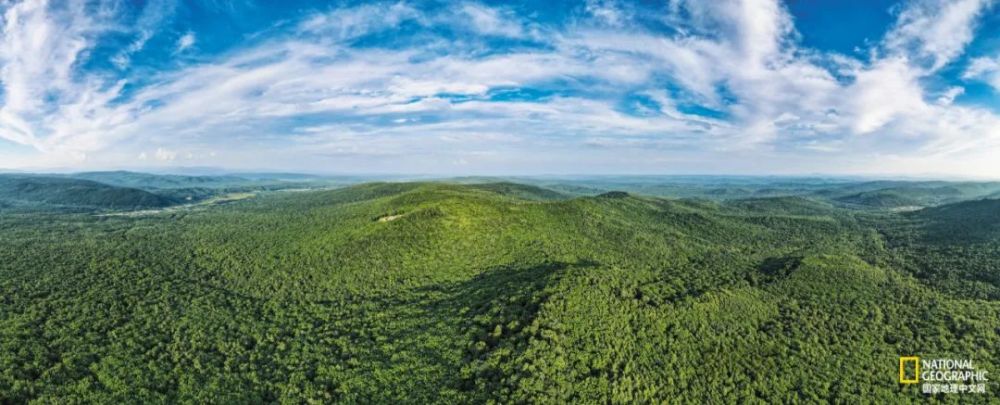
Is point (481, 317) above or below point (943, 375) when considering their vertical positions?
above

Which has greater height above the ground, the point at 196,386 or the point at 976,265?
the point at 976,265

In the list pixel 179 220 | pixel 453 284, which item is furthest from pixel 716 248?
pixel 179 220

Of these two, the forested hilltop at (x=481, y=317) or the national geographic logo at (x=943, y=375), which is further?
the forested hilltop at (x=481, y=317)

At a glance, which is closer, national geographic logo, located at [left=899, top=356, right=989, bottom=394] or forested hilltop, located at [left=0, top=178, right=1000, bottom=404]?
national geographic logo, located at [left=899, top=356, right=989, bottom=394]

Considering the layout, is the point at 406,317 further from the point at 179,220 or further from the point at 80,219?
the point at 80,219
